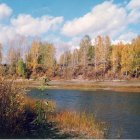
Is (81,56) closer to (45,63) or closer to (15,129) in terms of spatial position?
(45,63)

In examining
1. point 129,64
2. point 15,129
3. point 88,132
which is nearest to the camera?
point 15,129

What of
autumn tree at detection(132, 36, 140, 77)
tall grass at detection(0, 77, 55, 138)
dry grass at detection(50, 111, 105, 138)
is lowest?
dry grass at detection(50, 111, 105, 138)

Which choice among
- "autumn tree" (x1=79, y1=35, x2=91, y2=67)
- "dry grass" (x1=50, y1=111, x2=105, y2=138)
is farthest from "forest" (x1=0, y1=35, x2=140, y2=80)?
"dry grass" (x1=50, y1=111, x2=105, y2=138)

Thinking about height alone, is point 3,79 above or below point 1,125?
above

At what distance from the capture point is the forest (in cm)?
12738

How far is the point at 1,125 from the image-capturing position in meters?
18.3

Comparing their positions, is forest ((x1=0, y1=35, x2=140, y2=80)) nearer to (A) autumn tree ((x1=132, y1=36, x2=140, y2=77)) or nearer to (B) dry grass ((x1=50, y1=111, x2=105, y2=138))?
(A) autumn tree ((x1=132, y1=36, x2=140, y2=77))

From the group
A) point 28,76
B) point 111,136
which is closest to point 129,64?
point 28,76

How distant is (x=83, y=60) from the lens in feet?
507

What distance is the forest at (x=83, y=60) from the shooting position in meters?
127

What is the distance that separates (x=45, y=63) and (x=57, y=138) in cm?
13587

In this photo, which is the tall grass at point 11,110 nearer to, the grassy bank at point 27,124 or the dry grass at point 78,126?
the grassy bank at point 27,124

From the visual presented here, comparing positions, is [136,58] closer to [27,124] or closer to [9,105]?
[27,124]

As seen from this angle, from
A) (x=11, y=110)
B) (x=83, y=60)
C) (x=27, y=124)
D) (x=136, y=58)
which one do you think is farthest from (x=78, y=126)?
(x=83, y=60)
